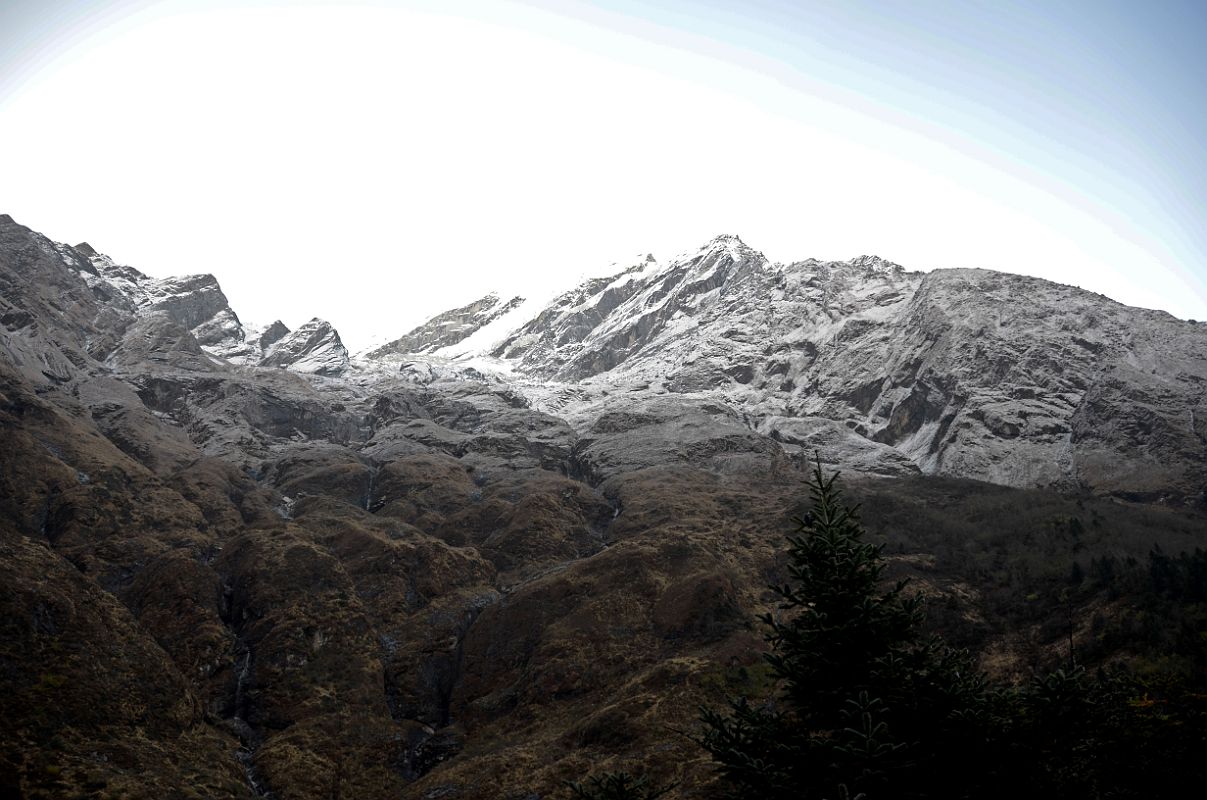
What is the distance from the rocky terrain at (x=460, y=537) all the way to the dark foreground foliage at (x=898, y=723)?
32.8 metres

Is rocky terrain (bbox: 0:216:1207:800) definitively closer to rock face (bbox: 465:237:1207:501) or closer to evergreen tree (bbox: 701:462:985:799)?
rock face (bbox: 465:237:1207:501)

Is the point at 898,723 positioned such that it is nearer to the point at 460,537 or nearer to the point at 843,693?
the point at 843,693

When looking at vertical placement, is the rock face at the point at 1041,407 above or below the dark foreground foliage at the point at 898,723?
above

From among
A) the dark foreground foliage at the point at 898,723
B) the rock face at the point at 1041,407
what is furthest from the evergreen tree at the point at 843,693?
the rock face at the point at 1041,407

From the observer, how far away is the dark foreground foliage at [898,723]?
20.6 meters

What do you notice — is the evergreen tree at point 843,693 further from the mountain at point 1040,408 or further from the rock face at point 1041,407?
the rock face at point 1041,407

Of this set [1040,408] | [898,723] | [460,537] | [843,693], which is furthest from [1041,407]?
[843,693]

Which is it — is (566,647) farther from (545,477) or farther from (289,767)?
(545,477)

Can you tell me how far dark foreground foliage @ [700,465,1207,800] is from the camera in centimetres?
2056

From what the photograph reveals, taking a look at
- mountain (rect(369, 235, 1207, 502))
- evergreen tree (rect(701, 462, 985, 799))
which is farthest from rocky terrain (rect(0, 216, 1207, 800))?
evergreen tree (rect(701, 462, 985, 799))

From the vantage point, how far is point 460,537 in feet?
395

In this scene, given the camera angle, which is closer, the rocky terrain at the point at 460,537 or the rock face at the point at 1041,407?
the rocky terrain at the point at 460,537

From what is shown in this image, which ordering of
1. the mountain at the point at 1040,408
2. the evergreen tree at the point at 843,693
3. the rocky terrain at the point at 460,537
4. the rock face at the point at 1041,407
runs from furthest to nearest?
the rock face at the point at 1041,407 < the mountain at the point at 1040,408 < the rocky terrain at the point at 460,537 < the evergreen tree at the point at 843,693

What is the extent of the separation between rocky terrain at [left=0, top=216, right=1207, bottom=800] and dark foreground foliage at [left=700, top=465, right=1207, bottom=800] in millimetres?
32815
